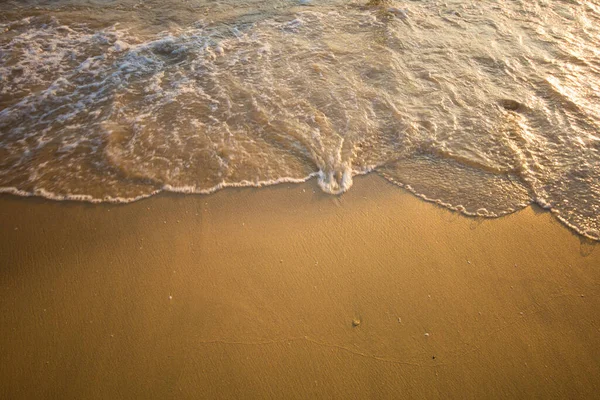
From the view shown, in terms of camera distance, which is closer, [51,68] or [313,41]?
[51,68]

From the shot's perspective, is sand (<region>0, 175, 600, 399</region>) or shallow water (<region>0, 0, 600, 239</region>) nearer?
sand (<region>0, 175, 600, 399</region>)

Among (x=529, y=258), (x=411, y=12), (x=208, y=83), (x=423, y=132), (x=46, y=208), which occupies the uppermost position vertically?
(x=411, y=12)

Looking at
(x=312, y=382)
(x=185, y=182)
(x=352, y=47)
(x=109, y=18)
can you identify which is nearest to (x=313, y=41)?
(x=352, y=47)

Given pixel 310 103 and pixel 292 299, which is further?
pixel 310 103

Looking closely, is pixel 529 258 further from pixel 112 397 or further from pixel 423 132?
pixel 112 397

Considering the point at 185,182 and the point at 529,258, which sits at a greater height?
the point at 185,182

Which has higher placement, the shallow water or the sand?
the shallow water
